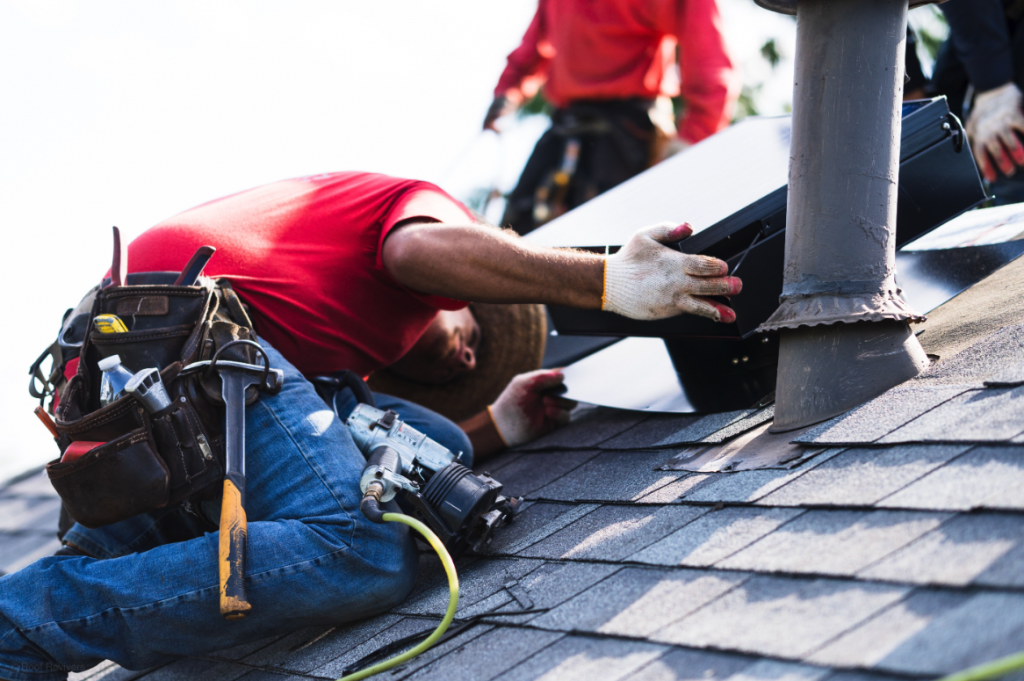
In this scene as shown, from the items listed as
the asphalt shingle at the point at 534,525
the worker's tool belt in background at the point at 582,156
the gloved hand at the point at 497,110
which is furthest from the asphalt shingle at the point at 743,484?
the gloved hand at the point at 497,110

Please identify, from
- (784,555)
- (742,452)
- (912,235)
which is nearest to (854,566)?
(784,555)

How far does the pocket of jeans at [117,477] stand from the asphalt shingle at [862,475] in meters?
1.20

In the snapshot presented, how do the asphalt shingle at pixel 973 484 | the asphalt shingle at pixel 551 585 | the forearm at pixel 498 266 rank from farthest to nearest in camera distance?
the forearm at pixel 498 266
the asphalt shingle at pixel 551 585
the asphalt shingle at pixel 973 484

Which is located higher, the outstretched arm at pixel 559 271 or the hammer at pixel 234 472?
the outstretched arm at pixel 559 271

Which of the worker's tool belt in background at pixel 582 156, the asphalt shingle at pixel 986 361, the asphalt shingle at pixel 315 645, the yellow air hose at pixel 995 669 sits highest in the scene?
the worker's tool belt in background at pixel 582 156

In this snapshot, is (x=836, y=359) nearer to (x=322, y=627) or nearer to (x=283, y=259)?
(x=322, y=627)

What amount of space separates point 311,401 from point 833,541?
1.20 m

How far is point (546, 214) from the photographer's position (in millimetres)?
4594

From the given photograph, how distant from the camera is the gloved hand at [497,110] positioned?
4.89 m

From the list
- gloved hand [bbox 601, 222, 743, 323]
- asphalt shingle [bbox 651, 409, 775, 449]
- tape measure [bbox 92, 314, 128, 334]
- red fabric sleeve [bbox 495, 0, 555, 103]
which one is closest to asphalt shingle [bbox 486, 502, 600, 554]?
asphalt shingle [bbox 651, 409, 775, 449]

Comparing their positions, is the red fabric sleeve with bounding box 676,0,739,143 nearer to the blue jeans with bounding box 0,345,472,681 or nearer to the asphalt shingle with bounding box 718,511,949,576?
the blue jeans with bounding box 0,345,472,681

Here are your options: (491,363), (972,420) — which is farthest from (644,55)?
(972,420)

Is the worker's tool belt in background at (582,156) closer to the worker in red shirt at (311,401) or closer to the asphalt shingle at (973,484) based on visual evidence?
the worker in red shirt at (311,401)

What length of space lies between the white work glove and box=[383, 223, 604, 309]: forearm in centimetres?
168
